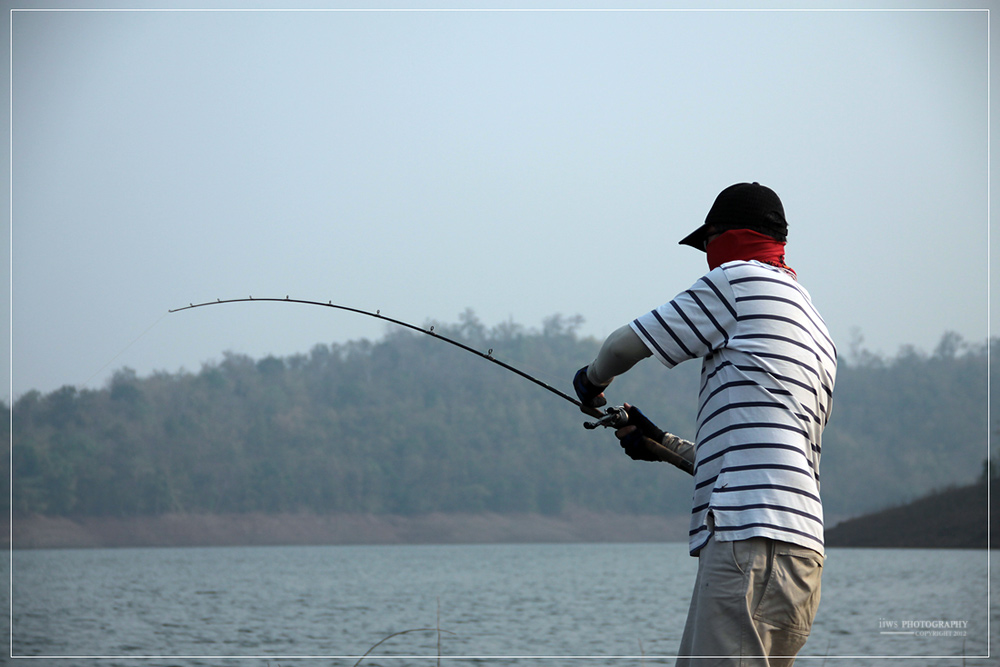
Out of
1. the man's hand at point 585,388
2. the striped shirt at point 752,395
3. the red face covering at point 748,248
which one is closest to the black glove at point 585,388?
the man's hand at point 585,388

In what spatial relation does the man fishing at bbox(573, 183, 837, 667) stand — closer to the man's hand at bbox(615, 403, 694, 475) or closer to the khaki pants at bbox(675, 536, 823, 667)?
the khaki pants at bbox(675, 536, 823, 667)

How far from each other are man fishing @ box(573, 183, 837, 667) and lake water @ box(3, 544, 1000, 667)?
2441mm

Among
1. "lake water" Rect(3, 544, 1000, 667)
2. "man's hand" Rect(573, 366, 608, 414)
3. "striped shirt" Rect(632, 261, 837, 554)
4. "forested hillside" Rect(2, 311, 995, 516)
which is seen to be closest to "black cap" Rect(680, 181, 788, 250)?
"striped shirt" Rect(632, 261, 837, 554)

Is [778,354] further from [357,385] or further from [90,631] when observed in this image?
[357,385]

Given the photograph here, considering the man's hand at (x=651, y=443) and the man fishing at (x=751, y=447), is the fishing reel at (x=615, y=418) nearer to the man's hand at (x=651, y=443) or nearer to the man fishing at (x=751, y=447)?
the man's hand at (x=651, y=443)

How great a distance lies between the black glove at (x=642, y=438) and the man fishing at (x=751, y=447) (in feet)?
1.28

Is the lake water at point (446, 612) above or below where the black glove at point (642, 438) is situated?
below

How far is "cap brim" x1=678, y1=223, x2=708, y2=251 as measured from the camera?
2486mm

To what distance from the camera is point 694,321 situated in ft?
7.30

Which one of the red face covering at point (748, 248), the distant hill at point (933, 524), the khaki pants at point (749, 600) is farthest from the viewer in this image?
the distant hill at point (933, 524)

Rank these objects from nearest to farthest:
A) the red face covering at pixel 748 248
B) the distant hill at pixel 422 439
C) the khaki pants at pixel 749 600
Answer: the khaki pants at pixel 749 600, the red face covering at pixel 748 248, the distant hill at pixel 422 439

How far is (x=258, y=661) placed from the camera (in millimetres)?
19344

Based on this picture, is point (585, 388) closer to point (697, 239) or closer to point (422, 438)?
point (697, 239)

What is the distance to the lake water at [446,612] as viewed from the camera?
20.2m
